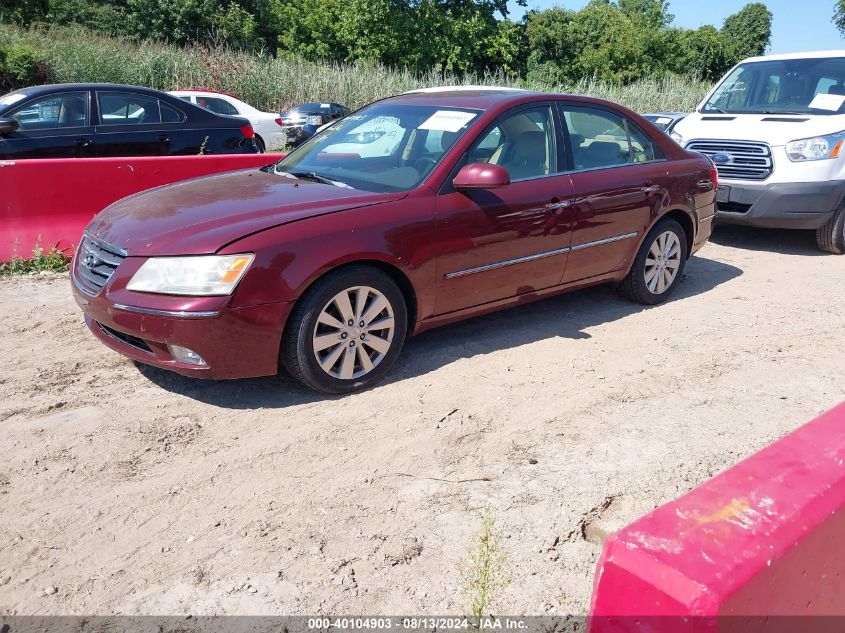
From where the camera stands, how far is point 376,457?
3.79 meters

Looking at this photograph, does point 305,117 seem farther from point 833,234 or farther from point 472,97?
point 472,97

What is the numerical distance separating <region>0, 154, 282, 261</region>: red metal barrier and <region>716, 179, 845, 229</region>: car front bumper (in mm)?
5713

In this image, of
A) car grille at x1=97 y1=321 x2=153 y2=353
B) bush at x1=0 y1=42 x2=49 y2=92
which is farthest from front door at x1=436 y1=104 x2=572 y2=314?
bush at x1=0 y1=42 x2=49 y2=92

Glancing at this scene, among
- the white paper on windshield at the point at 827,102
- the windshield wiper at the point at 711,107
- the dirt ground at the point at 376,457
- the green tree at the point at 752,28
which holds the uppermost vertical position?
the green tree at the point at 752,28

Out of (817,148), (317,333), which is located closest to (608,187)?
(317,333)

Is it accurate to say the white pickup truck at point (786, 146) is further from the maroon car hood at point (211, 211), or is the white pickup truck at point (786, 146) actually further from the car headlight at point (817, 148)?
the maroon car hood at point (211, 211)

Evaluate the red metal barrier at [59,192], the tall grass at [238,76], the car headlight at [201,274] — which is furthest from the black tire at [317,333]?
the tall grass at [238,76]

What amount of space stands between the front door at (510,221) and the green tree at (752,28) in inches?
2132

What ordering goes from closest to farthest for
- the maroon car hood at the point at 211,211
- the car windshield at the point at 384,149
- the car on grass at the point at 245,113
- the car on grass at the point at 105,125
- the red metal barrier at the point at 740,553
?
the red metal barrier at the point at 740,553 < the maroon car hood at the point at 211,211 < the car windshield at the point at 384,149 < the car on grass at the point at 105,125 < the car on grass at the point at 245,113

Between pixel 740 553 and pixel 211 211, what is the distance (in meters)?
3.54

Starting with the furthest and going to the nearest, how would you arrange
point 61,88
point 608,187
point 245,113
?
point 245,113 → point 61,88 → point 608,187

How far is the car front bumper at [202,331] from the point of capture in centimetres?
392

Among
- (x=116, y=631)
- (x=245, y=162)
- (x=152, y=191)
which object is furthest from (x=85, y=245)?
(x=245, y=162)

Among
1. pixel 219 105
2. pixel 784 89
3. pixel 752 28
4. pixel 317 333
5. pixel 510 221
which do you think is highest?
pixel 752 28
